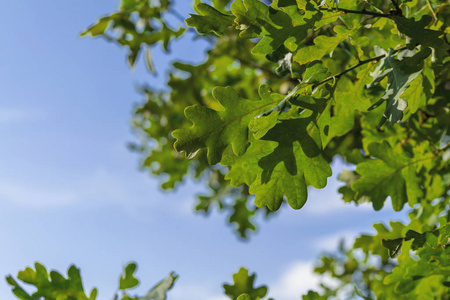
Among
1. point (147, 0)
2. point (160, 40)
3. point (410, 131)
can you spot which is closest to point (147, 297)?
point (410, 131)

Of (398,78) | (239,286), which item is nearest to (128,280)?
(239,286)

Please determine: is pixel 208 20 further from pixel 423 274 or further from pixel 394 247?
pixel 423 274

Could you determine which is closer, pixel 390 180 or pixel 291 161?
pixel 291 161

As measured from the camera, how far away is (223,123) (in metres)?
1.72

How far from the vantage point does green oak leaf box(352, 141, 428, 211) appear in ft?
7.29

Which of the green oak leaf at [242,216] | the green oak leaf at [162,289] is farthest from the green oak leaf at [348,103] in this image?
the green oak leaf at [242,216]

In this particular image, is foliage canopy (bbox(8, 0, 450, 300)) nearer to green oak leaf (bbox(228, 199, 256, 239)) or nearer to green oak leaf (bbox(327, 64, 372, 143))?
green oak leaf (bbox(327, 64, 372, 143))

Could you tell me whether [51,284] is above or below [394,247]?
above

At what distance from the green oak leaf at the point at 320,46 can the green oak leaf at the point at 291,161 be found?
18cm

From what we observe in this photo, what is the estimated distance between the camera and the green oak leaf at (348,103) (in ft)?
6.31

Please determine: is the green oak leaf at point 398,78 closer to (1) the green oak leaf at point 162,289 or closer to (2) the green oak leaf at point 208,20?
(2) the green oak leaf at point 208,20

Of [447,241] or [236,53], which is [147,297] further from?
[236,53]

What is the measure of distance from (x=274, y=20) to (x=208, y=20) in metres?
0.24

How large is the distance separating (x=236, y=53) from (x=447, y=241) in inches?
128
